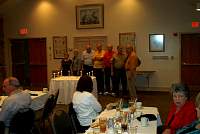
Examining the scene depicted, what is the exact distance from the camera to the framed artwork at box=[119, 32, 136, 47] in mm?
11258

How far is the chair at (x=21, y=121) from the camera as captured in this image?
4070mm

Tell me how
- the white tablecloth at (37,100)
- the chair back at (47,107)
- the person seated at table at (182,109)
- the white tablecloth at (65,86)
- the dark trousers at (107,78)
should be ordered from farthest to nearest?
1. the dark trousers at (107,78)
2. the white tablecloth at (65,86)
3. the white tablecloth at (37,100)
4. the chair back at (47,107)
5. the person seated at table at (182,109)

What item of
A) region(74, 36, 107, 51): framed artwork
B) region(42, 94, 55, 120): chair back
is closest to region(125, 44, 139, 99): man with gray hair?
region(74, 36, 107, 51): framed artwork

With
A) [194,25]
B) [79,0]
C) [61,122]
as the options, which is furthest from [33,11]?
[61,122]

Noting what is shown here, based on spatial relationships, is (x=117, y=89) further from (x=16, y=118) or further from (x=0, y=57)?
(x=16, y=118)

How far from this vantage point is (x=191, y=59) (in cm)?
1083

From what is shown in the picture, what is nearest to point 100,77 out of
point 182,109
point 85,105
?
point 85,105

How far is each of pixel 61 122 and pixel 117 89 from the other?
7003 millimetres

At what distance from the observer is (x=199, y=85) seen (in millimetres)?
10789

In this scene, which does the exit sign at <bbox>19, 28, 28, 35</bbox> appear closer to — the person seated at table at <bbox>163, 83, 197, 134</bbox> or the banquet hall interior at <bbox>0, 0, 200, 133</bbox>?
the banquet hall interior at <bbox>0, 0, 200, 133</bbox>

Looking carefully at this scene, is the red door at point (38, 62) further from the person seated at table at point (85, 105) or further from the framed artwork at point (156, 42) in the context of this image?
the person seated at table at point (85, 105)

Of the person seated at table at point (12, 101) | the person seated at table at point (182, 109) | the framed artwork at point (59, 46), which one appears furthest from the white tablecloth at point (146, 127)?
the framed artwork at point (59, 46)

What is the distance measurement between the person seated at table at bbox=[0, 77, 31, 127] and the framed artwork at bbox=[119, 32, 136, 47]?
7.13m

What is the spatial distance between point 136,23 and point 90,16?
1.72 meters
